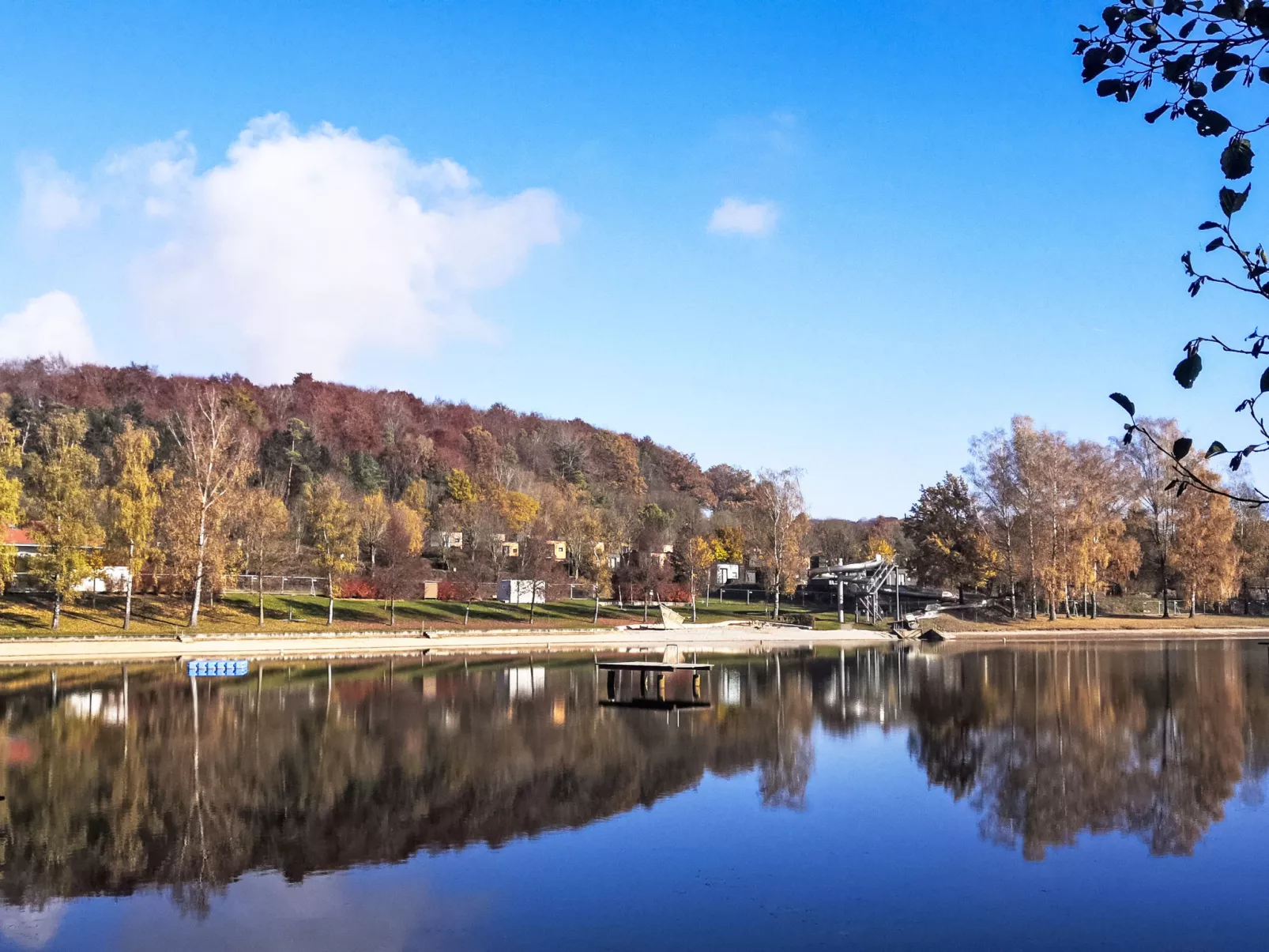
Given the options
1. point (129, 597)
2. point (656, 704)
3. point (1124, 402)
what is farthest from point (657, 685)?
point (1124, 402)

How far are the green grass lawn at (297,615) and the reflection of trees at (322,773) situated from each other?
58.3 feet

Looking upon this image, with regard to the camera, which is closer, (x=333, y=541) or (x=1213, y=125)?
(x=1213, y=125)

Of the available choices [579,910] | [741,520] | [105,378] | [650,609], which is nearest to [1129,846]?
[579,910]

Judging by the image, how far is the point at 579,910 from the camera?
530 inches

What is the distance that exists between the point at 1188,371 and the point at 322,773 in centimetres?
2012

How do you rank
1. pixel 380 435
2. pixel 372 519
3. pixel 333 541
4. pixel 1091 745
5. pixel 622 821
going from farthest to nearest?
pixel 380 435, pixel 372 519, pixel 333 541, pixel 1091 745, pixel 622 821

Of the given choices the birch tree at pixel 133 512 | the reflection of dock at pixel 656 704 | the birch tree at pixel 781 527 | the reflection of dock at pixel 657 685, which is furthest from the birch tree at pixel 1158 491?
the birch tree at pixel 133 512

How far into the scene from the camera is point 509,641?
188 feet

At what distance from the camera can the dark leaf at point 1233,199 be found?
16.0 ft

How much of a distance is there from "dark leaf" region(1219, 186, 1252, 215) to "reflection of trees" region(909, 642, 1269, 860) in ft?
45.5

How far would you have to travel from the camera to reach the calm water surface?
12.9 meters

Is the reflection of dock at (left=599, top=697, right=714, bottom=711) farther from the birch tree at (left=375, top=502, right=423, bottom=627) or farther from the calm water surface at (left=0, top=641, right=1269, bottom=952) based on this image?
the birch tree at (left=375, top=502, right=423, bottom=627)

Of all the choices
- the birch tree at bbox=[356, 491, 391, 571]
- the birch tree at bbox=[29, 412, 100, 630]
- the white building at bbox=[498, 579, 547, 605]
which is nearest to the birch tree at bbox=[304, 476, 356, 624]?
the birch tree at bbox=[29, 412, 100, 630]

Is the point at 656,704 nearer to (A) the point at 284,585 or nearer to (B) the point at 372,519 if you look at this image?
(A) the point at 284,585
